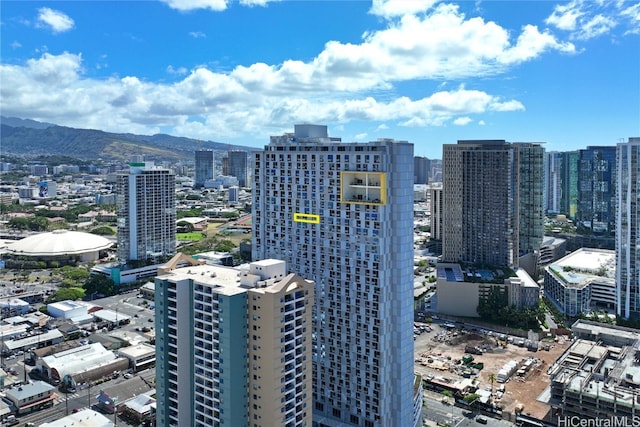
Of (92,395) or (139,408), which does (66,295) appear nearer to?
(92,395)

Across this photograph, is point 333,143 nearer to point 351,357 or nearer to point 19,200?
point 351,357

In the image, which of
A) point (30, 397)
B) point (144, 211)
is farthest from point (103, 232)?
point (30, 397)

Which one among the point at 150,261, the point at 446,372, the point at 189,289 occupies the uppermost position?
the point at 189,289

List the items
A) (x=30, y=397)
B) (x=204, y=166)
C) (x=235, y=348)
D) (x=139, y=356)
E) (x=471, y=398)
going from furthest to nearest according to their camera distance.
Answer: (x=204, y=166) < (x=139, y=356) < (x=471, y=398) < (x=30, y=397) < (x=235, y=348)

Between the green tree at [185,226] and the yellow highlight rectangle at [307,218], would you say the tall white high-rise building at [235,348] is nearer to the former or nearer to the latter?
the yellow highlight rectangle at [307,218]

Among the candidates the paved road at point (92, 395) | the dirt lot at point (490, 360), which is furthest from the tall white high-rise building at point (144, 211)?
the dirt lot at point (490, 360)

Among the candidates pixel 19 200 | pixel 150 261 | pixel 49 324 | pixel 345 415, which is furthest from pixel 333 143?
pixel 19 200
